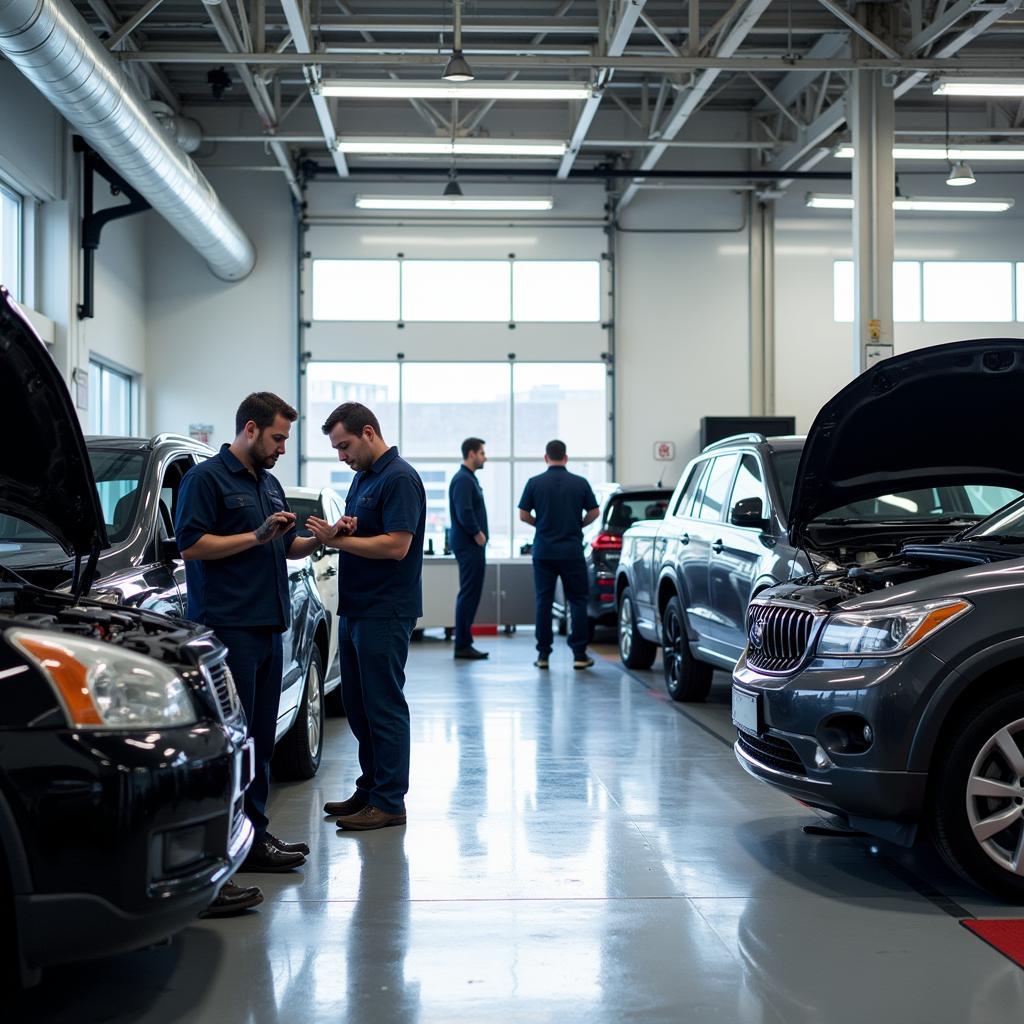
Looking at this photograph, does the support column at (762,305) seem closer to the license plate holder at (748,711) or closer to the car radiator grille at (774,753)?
the license plate holder at (748,711)

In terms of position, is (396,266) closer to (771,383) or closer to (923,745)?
(771,383)

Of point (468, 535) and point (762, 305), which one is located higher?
point (762, 305)

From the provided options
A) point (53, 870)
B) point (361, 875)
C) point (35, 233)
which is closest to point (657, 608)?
point (361, 875)

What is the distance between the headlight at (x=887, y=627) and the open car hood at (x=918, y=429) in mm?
986

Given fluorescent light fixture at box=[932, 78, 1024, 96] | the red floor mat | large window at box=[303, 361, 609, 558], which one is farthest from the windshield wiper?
large window at box=[303, 361, 609, 558]

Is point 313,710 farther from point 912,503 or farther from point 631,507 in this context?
point 631,507

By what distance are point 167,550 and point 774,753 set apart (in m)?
2.47

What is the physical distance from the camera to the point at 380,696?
5.20 metres

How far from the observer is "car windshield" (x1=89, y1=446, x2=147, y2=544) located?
496 centimetres

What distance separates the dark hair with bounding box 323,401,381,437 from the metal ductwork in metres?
5.00

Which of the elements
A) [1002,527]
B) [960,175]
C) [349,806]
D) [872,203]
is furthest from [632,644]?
[960,175]

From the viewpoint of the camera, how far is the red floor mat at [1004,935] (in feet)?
12.1

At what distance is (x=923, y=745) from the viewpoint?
412 centimetres

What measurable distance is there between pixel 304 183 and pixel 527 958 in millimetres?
16288
